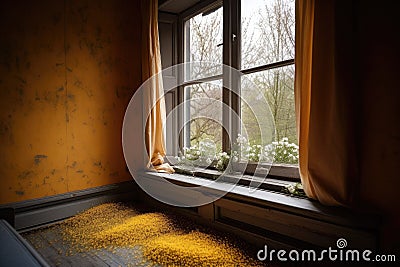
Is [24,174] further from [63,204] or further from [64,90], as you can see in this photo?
[64,90]

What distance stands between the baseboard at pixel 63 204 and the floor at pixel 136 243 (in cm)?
9

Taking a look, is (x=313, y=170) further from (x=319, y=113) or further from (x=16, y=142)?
(x=16, y=142)

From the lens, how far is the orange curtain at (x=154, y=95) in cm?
234

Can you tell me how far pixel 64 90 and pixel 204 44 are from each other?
1242mm

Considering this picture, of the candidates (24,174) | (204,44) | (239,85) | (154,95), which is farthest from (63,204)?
(204,44)

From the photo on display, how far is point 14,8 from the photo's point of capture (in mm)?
1846

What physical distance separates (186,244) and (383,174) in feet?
3.37

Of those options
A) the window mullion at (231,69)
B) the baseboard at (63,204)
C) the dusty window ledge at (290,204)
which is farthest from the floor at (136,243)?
the window mullion at (231,69)

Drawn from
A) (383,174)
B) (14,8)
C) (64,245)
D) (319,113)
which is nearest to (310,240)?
(383,174)

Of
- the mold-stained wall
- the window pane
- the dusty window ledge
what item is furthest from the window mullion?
the mold-stained wall

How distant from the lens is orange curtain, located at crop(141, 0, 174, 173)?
234 centimetres

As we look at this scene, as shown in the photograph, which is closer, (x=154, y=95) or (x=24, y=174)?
(x=24, y=174)

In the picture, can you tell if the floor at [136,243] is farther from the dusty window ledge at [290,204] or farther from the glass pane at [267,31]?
the glass pane at [267,31]

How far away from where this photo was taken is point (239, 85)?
196cm
